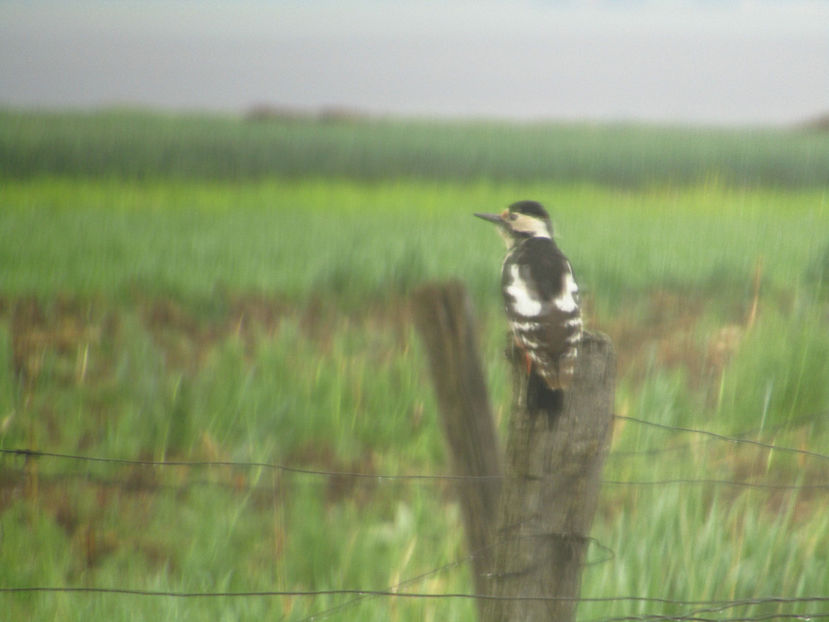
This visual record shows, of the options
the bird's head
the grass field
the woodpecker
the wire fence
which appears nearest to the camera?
the woodpecker

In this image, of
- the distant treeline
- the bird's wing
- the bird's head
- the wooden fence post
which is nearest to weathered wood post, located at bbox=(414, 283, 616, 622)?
the wooden fence post

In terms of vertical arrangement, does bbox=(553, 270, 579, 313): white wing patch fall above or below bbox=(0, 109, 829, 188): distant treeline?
below

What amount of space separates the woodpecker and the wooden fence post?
0.03 m

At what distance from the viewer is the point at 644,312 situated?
4363 mm

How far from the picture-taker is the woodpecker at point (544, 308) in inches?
56.3

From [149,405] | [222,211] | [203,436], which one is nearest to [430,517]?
[203,436]

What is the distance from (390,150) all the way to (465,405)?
23.5 feet

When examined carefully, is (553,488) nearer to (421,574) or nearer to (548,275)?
(548,275)

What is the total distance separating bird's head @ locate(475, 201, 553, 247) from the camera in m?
2.01

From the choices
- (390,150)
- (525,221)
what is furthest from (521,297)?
(390,150)

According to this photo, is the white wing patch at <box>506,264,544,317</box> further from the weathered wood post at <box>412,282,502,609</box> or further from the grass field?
the grass field

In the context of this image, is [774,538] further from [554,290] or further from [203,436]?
[203,436]

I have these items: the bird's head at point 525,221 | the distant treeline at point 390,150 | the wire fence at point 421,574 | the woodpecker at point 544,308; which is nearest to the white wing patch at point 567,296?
the woodpecker at point 544,308

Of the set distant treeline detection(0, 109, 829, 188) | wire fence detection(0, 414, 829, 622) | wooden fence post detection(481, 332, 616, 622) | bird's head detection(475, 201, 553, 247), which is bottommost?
wire fence detection(0, 414, 829, 622)
